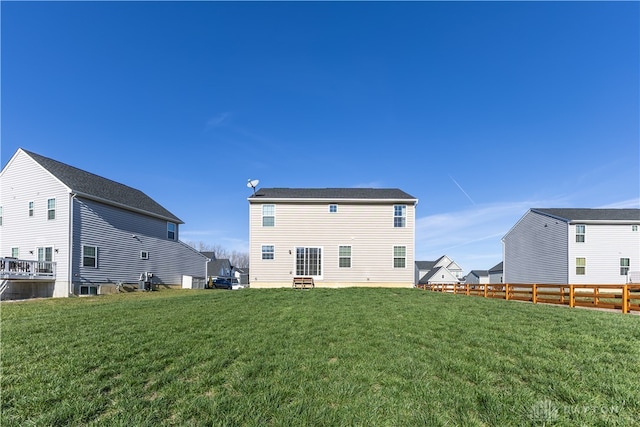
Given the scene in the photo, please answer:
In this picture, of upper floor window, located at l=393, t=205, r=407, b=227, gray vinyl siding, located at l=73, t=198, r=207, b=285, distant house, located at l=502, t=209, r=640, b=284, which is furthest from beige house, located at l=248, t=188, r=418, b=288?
distant house, located at l=502, t=209, r=640, b=284

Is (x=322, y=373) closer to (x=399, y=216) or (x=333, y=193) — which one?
(x=399, y=216)

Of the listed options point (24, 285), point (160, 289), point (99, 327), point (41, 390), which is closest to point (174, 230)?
point (160, 289)

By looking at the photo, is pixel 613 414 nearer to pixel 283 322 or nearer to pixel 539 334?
pixel 539 334

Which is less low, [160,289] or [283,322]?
[283,322]

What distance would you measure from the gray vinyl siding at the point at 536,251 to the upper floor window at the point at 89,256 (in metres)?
30.4

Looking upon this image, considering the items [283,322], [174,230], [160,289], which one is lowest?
[160,289]

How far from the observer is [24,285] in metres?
16.1

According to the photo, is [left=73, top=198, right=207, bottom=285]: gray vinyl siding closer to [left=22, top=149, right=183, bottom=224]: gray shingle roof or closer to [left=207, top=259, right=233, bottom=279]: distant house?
[left=22, top=149, right=183, bottom=224]: gray shingle roof

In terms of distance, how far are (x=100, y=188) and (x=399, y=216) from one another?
18981 mm

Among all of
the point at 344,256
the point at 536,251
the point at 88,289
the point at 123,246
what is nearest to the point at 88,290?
the point at 88,289

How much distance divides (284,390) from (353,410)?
82 centimetres

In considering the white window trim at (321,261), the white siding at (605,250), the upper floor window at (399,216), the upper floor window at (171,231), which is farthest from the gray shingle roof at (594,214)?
the upper floor window at (171,231)

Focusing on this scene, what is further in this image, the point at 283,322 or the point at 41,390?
the point at 283,322

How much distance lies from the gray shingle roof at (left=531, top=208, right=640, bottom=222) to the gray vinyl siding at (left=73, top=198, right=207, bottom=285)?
2887 cm
